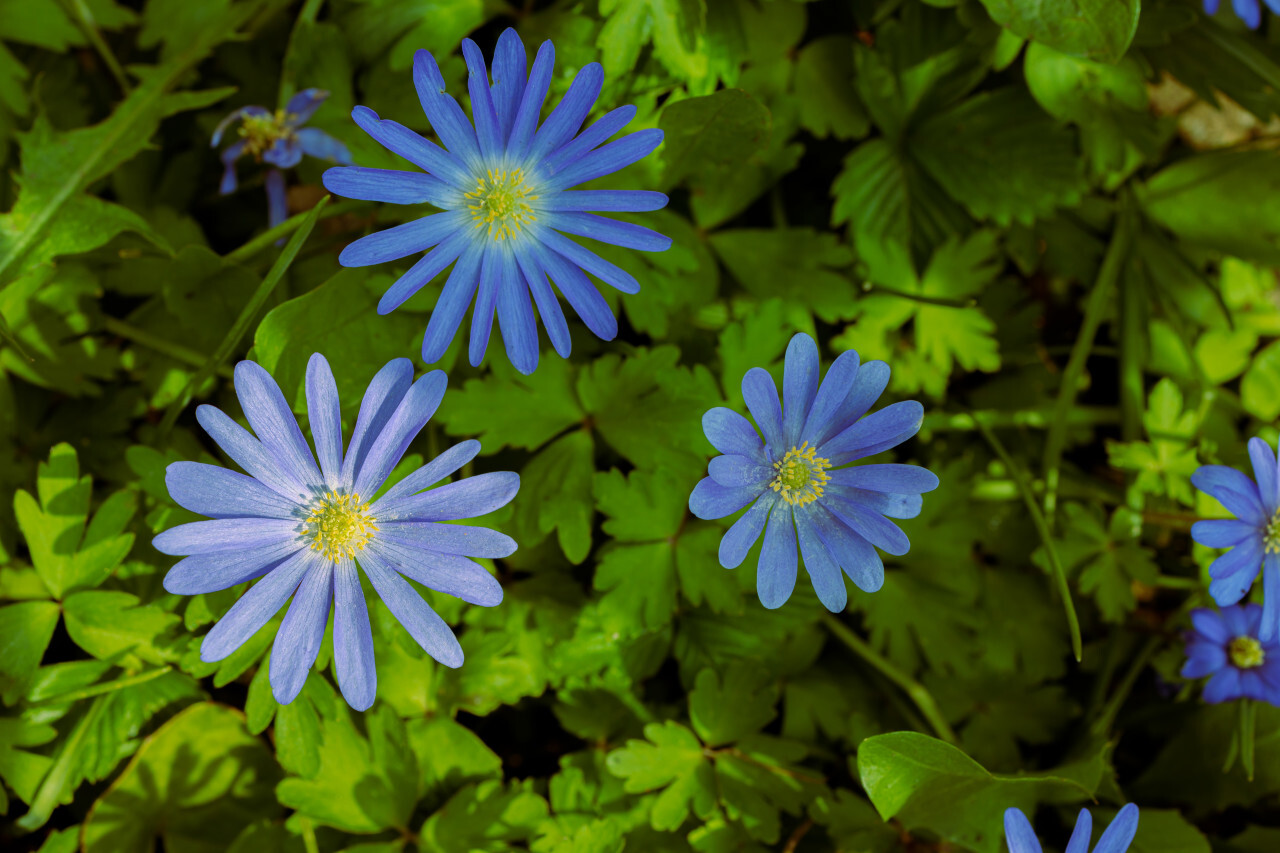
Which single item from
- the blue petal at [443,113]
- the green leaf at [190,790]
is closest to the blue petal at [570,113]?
the blue petal at [443,113]

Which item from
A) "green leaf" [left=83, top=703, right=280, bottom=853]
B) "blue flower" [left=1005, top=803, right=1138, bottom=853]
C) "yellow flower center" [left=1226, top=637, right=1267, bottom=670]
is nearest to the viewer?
"blue flower" [left=1005, top=803, right=1138, bottom=853]

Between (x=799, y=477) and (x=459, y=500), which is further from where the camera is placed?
(x=799, y=477)

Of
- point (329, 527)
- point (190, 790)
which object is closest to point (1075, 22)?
point (329, 527)

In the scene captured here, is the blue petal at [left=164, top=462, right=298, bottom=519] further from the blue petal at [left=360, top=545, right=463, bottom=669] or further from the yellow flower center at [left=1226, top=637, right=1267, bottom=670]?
the yellow flower center at [left=1226, top=637, right=1267, bottom=670]

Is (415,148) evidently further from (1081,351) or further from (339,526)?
(1081,351)

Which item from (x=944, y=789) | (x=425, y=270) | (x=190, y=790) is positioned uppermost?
(x=425, y=270)

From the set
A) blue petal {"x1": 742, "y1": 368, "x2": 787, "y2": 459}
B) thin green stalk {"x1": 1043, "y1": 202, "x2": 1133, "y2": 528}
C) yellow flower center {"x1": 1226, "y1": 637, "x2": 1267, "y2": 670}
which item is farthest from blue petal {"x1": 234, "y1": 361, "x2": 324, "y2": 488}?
yellow flower center {"x1": 1226, "y1": 637, "x2": 1267, "y2": 670}
